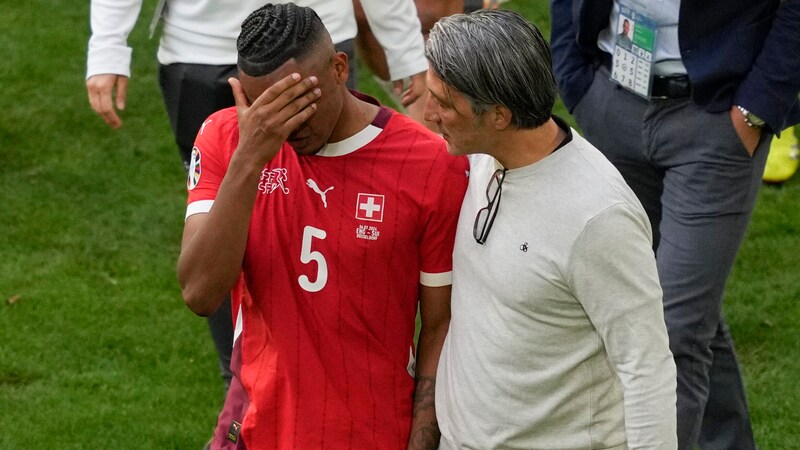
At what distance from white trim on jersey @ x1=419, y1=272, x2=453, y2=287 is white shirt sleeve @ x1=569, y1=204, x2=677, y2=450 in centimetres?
41

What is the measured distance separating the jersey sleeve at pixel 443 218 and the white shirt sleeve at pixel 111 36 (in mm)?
1658

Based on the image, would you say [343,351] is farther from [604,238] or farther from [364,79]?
[364,79]

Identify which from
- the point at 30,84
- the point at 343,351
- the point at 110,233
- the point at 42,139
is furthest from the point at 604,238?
the point at 30,84

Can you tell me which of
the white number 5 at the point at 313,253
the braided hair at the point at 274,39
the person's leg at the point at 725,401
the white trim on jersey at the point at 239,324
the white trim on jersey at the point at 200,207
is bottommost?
the person's leg at the point at 725,401

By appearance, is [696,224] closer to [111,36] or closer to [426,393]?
[426,393]

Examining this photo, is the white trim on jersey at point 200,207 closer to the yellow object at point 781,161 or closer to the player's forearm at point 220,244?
the player's forearm at point 220,244

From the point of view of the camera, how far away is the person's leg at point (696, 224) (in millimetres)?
3959

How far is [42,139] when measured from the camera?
8141mm

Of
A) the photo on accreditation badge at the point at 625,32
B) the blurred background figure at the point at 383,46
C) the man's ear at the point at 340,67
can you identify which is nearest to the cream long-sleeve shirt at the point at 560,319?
the man's ear at the point at 340,67

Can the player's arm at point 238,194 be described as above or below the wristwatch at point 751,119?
above

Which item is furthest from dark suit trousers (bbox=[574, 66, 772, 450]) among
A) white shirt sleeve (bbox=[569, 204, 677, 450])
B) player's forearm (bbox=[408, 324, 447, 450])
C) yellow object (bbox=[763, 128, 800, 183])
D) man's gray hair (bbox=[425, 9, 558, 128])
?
yellow object (bbox=[763, 128, 800, 183])

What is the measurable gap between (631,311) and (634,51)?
1484 millimetres

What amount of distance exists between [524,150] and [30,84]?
6.63m

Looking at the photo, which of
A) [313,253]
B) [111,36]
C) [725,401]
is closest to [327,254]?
[313,253]
